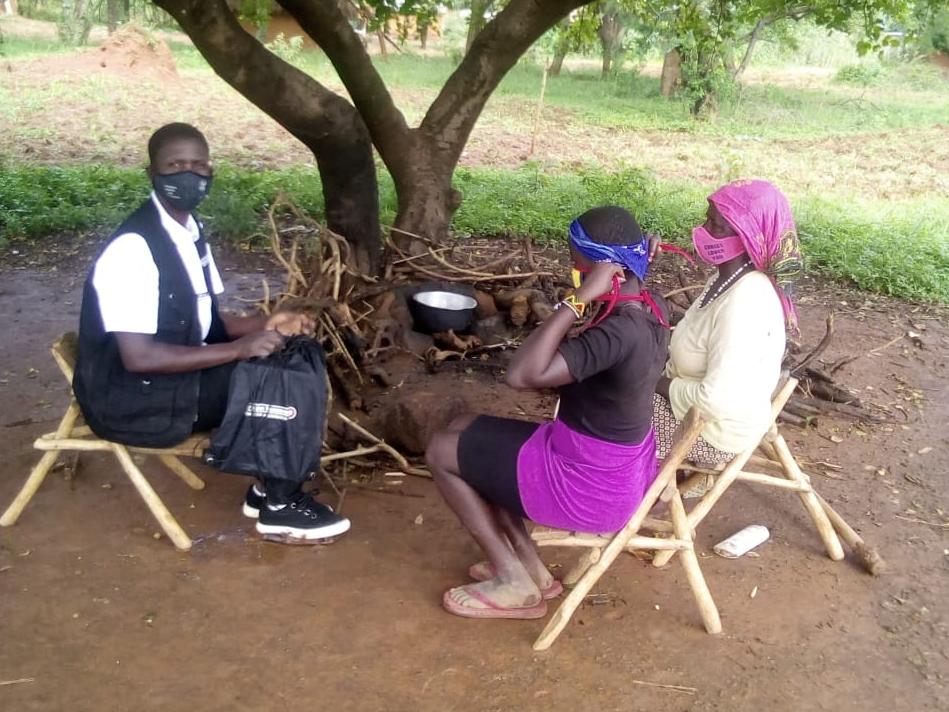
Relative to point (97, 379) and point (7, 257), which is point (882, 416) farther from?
point (7, 257)

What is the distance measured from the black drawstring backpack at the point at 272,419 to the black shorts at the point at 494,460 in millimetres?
678

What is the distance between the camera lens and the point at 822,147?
14.3m

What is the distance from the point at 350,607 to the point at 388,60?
2142 cm

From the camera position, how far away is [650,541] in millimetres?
2951

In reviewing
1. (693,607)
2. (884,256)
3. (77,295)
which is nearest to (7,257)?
(77,295)

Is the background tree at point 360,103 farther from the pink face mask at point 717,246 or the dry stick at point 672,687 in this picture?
the dry stick at point 672,687

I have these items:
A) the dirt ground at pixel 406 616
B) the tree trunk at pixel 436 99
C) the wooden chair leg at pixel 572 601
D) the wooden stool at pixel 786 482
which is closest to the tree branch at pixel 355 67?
the tree trunk at pixel 436 99

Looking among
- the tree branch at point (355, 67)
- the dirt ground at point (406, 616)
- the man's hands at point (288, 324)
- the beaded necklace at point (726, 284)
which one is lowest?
the dirt ground at point (406, 616)

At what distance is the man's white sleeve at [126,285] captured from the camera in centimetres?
290

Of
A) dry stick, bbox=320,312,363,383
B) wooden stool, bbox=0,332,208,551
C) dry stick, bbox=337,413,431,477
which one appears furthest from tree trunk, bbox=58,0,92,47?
wooden stool, bbox=0,332,208,551

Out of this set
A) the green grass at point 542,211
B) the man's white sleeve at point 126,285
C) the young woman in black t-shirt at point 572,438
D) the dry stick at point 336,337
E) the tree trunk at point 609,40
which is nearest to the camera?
the young woman in black t-shirt at point 572,438

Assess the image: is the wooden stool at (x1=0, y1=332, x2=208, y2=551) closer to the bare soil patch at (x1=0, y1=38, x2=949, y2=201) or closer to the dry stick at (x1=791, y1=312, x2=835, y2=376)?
the dry stick at (x1=791, y1=312, x2=835, y2=376)

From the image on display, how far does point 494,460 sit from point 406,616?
68 centimetres

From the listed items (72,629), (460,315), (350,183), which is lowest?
(72,629)
